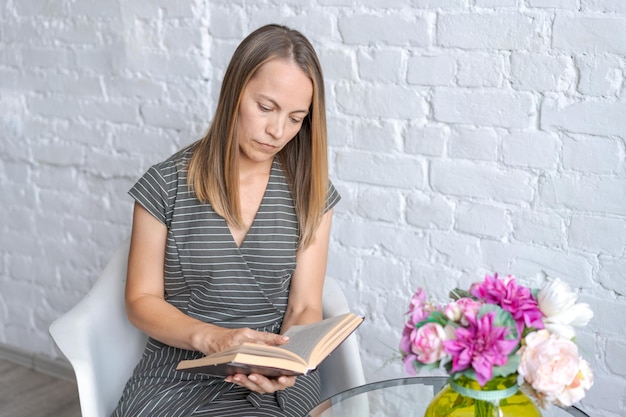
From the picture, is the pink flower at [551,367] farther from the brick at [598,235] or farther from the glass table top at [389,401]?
the brick at [598,235]

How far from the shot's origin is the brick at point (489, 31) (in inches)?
73.1

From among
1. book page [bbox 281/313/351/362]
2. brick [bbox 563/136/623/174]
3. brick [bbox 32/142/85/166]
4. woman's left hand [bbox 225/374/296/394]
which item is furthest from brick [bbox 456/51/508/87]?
brick [bbox 32/142/85/166]

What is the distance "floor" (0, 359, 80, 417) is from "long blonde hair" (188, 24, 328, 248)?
48.7 inches

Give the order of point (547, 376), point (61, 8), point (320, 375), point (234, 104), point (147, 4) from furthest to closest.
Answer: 1. point (61, 8)
2. point (147, 4)
3. point (320, 375)
4. point (234, 104)
5. point (547, 376)

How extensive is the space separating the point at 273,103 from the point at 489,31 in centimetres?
57

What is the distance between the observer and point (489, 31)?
6.26 feet

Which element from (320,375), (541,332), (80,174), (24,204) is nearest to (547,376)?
(541,332)

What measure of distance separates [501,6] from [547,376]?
3.55 feet

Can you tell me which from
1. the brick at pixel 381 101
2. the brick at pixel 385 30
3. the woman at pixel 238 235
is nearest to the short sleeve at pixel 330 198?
the woman at pixel 238 235

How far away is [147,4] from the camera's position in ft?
7.97

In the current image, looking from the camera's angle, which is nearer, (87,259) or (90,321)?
(90,321)

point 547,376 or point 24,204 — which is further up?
point 547,376

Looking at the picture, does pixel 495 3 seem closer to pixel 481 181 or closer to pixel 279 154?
pixel 481 181

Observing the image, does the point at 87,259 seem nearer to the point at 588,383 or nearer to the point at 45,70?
the point at 45,70
